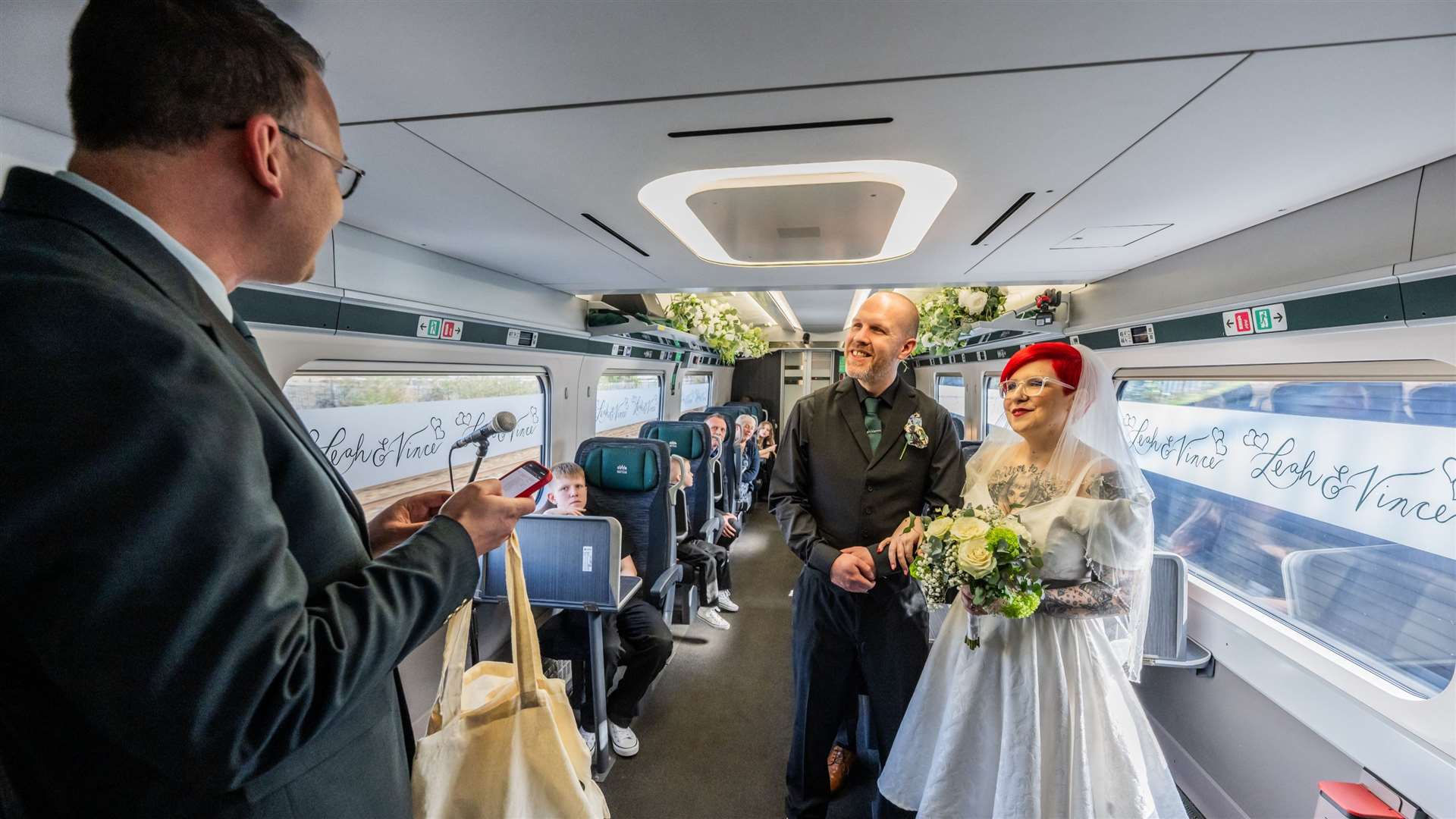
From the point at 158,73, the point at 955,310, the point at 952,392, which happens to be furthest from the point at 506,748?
the point at 952,392

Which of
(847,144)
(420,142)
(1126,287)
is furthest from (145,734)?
(1126,287)

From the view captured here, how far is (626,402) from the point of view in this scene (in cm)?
744

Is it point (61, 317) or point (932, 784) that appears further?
point (932, 784)

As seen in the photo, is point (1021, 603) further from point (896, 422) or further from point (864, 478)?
point (896, 422)

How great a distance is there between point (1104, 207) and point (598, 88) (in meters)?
2.09

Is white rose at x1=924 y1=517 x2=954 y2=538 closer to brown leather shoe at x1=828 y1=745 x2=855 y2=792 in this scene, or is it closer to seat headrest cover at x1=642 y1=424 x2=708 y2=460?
brown leather shoe at x1=828 y1=745 x2=855 y2=792

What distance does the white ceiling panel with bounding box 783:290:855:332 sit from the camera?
5.41 m

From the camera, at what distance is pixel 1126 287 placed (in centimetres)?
322

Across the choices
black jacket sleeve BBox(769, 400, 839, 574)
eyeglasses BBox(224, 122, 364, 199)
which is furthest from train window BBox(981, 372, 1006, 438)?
eyeglasses BBox(224, 122, 364, 199)

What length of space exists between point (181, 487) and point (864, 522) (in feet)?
7.20

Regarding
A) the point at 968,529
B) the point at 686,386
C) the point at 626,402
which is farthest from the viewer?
the point at 686,386

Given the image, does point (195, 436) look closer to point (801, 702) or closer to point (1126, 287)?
point (801, 702)

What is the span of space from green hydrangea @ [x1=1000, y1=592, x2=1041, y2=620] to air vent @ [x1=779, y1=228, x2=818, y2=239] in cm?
194

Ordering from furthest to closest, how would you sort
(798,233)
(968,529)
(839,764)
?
1. (839,764)
2. (798,233)
3. (968,529)
